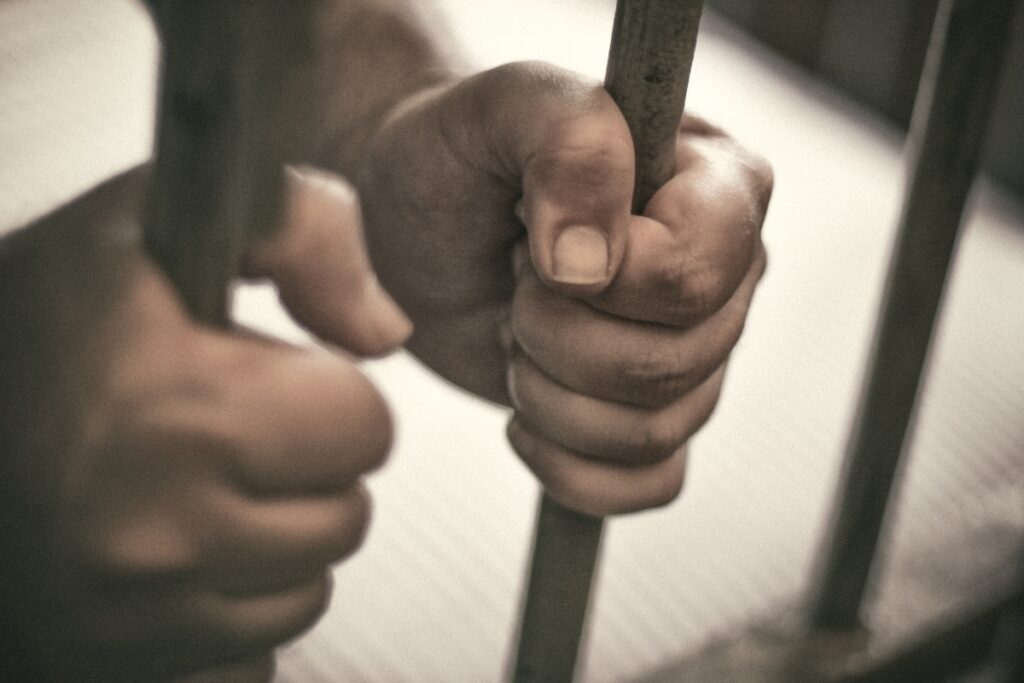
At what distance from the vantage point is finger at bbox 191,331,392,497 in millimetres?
374

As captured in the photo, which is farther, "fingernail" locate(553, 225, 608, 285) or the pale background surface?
the pale background surface

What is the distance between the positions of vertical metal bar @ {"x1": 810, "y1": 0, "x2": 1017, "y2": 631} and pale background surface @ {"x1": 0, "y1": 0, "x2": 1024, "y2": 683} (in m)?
0.09

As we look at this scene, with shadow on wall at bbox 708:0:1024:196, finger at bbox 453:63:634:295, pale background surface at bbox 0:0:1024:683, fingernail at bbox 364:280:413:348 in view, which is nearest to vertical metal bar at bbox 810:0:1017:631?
pale background surface at bbox 0:0:1024:683

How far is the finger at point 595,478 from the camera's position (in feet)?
1.52

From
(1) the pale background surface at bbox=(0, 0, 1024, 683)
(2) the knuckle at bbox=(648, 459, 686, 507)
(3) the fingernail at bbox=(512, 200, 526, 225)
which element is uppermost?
(3) the fingernail at bbox=(512, 200, 526, 225)

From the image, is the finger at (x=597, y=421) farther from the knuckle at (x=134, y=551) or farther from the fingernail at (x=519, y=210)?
the knuckle at (x=134, y=551)

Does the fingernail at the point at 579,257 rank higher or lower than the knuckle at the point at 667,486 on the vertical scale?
higher

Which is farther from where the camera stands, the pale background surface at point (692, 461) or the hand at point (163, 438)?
the pale background surface at point (692, 461)

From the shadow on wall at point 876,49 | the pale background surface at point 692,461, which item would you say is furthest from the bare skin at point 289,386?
the shadow on wall at point 876,49

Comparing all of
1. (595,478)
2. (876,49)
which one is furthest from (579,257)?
(876,49)

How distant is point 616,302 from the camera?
1.52ft

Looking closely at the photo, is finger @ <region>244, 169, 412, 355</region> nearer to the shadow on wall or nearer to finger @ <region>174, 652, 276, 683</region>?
finger @ <region>174, 652, 276, 683</region>

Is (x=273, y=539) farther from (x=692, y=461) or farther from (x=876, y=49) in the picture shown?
(x=876, y=49)

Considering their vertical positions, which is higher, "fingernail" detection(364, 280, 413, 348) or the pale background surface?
"fingernail" detection(364, 280, 413, 348)
